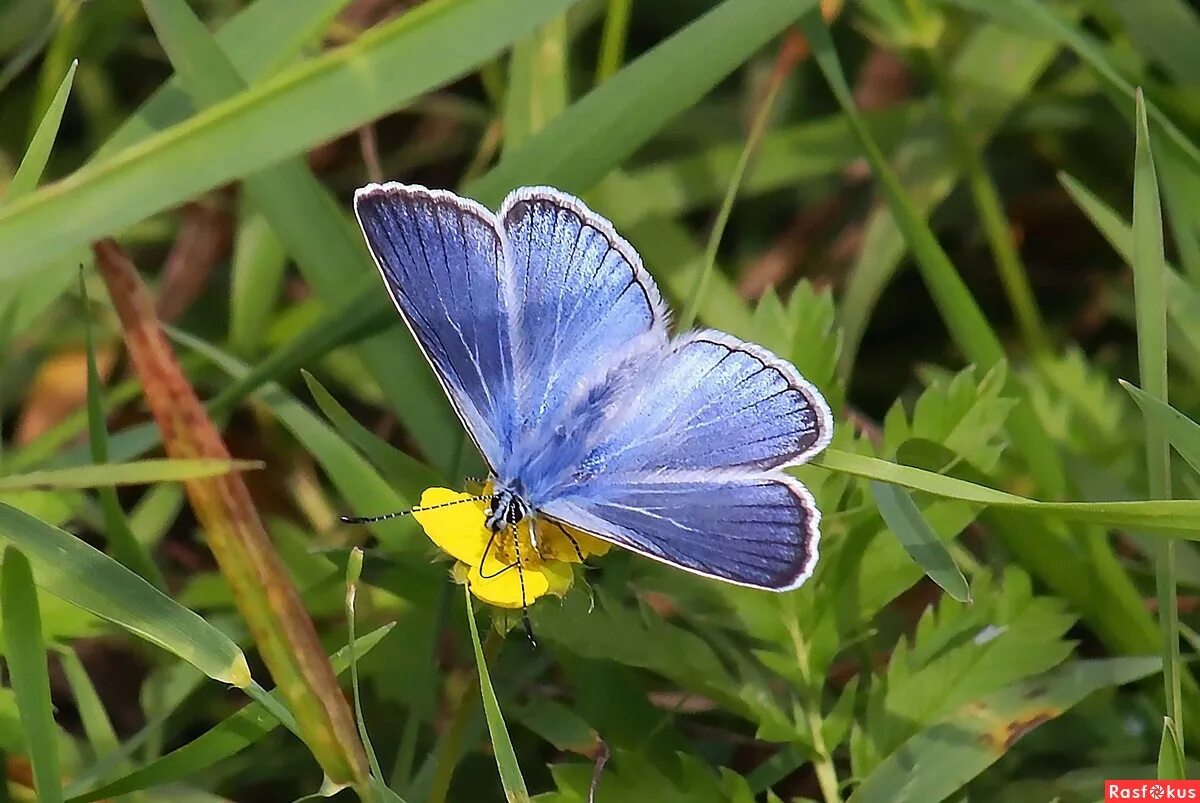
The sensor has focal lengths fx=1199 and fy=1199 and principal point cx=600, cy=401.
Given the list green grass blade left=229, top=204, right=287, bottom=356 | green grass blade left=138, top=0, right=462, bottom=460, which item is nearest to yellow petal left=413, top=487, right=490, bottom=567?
green grass blade left=138, top=0, right=462, bottom=460

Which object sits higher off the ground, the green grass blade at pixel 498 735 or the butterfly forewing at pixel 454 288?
the butterfly forewing at pixel 454 288

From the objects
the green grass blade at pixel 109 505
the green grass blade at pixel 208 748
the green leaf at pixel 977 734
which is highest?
the green grass blade at pixel 109 505

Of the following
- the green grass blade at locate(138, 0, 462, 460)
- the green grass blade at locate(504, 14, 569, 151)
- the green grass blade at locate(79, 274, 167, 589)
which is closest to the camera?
the green grass blade at locate(79, 274, 167, 589)

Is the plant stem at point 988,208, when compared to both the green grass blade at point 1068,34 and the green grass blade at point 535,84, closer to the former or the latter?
the green grass blade at point 1068,34

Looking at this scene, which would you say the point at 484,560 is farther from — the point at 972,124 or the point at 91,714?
the point at 972,124

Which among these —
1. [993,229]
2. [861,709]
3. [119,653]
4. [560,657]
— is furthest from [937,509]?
[119,653]

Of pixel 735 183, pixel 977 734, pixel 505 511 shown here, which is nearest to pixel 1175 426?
pixel 977 734

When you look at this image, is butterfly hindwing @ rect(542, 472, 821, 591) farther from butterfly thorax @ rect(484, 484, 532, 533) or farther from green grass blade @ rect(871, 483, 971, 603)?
green grass blade @ rect(871, 483, 971, 603)

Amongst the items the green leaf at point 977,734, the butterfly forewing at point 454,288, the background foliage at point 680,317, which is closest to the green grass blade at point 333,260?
the background foliage at point 680,317
